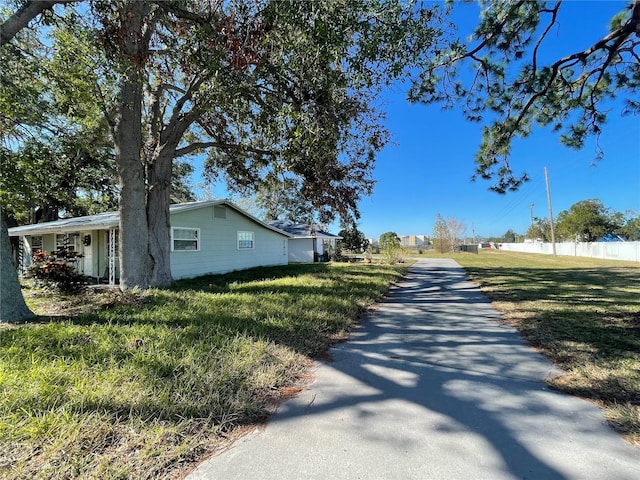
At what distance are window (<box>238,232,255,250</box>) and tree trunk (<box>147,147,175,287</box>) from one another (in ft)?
23.9

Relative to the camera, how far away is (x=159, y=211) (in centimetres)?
916

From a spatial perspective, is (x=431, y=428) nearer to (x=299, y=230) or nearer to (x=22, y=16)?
(x=22, y=16)

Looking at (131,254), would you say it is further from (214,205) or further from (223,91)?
(214,205)

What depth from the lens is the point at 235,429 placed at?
98.0 inches

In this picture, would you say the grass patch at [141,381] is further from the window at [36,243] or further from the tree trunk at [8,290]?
the window at [36,243]

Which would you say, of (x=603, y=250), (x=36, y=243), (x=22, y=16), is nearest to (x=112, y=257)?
(x=36, y=243)

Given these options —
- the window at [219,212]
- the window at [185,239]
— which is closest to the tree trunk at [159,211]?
the window at [185,239]

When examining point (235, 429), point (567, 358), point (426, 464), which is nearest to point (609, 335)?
point (567, 358)

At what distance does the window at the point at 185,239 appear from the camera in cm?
1236

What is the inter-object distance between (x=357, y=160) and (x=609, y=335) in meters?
6.19

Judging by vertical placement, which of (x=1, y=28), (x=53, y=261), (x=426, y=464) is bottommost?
(x=426, y=464)

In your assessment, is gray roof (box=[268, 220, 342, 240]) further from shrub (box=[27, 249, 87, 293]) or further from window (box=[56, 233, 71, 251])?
shrub (box=[27, 249, 87, 293])

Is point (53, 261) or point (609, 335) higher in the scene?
point (53, 261)

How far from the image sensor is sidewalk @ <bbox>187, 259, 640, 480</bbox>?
2.04 m
